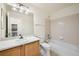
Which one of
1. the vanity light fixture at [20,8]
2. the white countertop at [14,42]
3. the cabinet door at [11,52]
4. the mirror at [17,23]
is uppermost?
the vanity light fixture at [20,8]

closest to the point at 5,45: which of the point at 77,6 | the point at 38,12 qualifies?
the point at 38,12

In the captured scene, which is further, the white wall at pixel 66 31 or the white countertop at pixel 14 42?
the white wall at pixel 66 31

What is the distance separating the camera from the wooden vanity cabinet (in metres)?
1.38

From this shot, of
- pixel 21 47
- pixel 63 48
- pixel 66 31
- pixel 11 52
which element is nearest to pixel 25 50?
pixel 21 47

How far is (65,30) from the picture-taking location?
1.52 meters

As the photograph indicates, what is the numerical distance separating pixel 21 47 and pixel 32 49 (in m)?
0.20

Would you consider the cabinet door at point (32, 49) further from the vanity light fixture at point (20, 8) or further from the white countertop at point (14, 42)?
the vanity light fixture at point (20, 8)

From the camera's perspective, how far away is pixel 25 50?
1502 millimetres

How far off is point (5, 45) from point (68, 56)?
1010 millimetres

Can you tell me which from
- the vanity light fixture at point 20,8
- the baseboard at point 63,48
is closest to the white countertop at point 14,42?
the baseboard at point 63,48

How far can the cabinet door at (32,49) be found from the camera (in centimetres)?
151

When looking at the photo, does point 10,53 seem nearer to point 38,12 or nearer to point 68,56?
point 38,12

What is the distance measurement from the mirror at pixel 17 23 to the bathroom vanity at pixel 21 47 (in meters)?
0.12

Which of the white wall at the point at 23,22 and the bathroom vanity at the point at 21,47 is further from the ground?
the white wall at the point at 23,22
